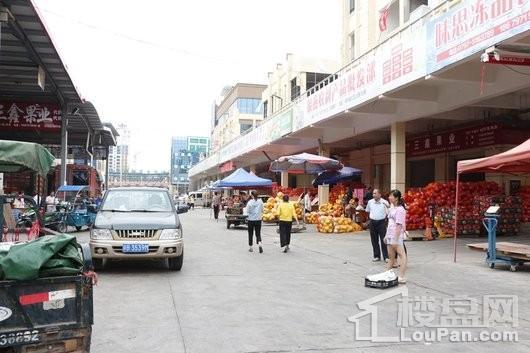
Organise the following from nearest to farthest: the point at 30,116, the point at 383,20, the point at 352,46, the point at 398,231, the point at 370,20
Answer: the point at 398,231, the point at 30,116, the point at 383,20, the point at 370,20, the point at 352,46

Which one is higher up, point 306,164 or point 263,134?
point 263,134

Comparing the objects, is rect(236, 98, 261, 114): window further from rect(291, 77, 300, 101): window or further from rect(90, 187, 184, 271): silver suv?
rect(90, 187, 184, 271): silver suv

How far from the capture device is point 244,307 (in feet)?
23.8

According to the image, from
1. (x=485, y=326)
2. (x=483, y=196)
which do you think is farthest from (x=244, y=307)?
(x=483, y=196)

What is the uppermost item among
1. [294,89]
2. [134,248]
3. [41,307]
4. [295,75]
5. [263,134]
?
[295,75]

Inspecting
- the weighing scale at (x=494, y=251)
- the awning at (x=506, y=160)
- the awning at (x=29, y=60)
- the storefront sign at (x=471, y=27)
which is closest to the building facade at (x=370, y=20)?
the storefront sign at (x=471, y=27)

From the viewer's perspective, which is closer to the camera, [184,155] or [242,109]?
[242,109]

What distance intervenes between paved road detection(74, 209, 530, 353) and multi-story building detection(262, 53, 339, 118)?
101 ft

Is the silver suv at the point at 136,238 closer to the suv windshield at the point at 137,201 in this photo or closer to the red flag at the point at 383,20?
the suv windshield at the point at 137,201

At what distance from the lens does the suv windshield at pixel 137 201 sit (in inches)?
431

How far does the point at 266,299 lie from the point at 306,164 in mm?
15433

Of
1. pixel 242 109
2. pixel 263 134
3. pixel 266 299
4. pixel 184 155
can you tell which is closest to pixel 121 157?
pixel 184 155

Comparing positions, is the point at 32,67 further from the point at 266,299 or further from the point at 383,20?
the point at 383,20

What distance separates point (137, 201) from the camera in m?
11.2
